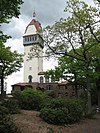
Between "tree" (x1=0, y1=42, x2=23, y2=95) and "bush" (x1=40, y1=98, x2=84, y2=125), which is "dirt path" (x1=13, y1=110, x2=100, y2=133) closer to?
"bush" (x1=40, y1=98, x2=84, y2=125)

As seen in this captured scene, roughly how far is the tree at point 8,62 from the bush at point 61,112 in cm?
2661

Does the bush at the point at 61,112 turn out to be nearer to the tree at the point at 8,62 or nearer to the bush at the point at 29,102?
the bush at the point at 29,102

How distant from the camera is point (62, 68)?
1588 inches

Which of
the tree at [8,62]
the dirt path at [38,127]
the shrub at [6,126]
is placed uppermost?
the tree at [8,62]

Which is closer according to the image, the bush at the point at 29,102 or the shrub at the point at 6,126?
the shrub at the point at 6,126

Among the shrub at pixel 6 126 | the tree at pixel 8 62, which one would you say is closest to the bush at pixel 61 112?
the shrub at pixel 6 126

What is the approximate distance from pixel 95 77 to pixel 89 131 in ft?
68.1

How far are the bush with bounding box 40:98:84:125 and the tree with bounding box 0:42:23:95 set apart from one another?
26609 mm

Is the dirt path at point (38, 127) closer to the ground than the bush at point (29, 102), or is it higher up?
closer to the ground

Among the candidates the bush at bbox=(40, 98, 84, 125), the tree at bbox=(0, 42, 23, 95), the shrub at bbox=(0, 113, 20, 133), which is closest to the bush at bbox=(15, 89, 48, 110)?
the bush at bbox=(40, 98, 84, 125)

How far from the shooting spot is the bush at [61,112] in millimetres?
16938

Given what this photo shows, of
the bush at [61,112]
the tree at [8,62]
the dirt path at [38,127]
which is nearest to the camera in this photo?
the dirt path at [38,127]

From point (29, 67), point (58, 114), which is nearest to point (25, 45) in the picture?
point (29, 67)

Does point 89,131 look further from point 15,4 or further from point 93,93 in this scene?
point 93,93
